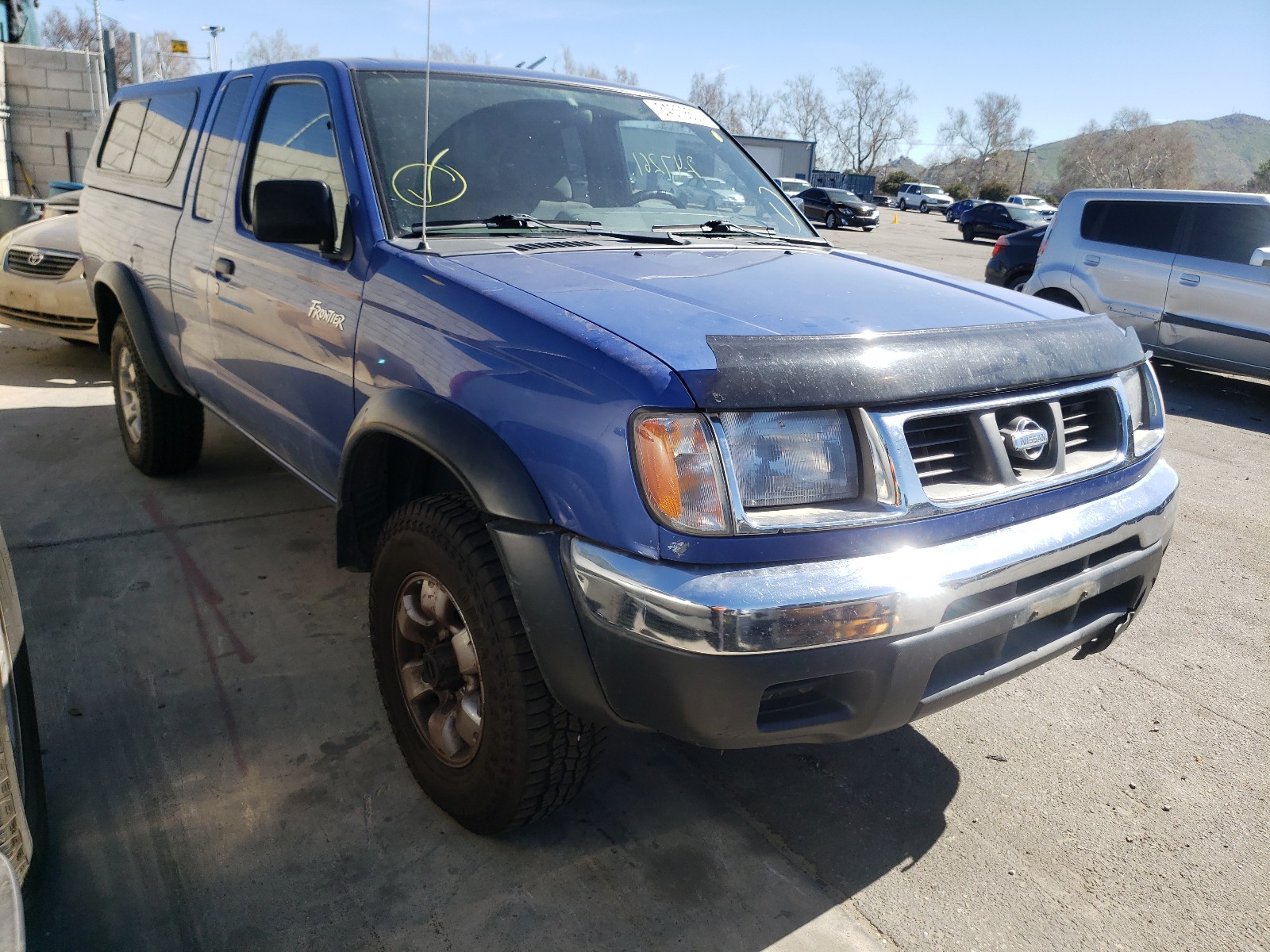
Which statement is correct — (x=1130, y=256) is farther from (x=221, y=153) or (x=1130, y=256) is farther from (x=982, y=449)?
(x=221, y=153)

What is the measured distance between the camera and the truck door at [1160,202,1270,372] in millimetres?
7527

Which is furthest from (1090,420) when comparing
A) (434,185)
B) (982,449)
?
(434,185)

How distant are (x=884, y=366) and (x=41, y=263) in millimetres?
6955

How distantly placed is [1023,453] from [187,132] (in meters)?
3.62

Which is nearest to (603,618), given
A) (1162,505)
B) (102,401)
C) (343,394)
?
(343,394)

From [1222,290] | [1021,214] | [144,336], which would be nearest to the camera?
[144,336]

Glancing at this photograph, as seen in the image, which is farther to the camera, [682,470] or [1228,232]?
[1228,232]

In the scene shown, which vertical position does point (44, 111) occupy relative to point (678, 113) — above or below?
above

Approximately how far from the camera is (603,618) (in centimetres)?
184

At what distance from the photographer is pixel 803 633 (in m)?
1.78

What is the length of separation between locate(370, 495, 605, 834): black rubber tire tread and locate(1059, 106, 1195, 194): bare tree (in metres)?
100

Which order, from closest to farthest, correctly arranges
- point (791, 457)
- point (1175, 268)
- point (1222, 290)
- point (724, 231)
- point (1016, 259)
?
point (791, 457)
point (724, 231)
point (1222, 290)
point (1175, 268)
point (1016, 259)

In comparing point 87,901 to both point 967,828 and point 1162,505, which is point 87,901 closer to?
point 967,828

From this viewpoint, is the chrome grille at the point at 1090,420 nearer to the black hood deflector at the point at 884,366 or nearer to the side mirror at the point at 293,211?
the black hood deflector at the point at 884,366
